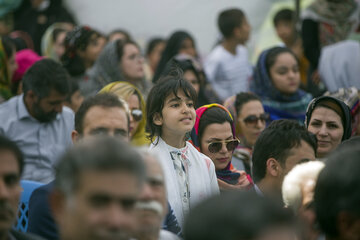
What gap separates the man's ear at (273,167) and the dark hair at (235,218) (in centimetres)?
221

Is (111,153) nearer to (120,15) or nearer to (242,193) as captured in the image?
(242,193)

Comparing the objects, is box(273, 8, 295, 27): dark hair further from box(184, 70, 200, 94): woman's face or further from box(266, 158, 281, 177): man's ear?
box(266, 158, 281, 177): man's ear

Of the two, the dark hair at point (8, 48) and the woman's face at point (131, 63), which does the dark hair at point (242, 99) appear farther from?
the dark hair at point (8, 48)

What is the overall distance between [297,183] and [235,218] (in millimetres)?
1207

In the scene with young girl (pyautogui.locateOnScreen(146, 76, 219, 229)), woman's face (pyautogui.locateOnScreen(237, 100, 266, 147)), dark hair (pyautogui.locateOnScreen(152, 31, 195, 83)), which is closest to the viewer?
young girl (pyautogui.locateOnScreen(146, 76, 219, 229))

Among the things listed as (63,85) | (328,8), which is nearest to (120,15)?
(328,8)

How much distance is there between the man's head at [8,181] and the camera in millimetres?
2609

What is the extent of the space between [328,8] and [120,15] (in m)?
3.27

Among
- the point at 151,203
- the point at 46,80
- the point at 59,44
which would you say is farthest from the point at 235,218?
the point at 59,44

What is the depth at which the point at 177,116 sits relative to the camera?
438 centimetres

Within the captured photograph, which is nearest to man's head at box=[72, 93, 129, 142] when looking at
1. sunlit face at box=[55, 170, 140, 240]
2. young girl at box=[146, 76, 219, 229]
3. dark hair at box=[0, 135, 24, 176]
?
young girl at box=[146, 76, 219, 229]

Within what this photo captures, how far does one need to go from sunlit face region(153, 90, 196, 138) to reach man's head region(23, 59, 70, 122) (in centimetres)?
125

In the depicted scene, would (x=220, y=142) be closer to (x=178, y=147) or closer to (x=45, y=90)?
(x=178, y=147)

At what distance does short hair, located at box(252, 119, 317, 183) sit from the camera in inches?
172
